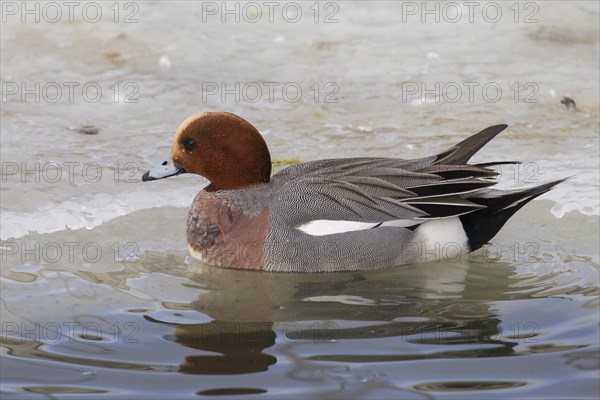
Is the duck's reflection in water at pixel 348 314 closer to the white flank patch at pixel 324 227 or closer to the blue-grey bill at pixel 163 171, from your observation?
the white flank patch at pixel 324 227

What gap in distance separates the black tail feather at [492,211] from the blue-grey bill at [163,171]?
1.45m

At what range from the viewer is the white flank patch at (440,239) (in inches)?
208

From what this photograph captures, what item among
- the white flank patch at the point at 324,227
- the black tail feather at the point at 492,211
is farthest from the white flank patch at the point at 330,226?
the black tail feather at the point at 492,211

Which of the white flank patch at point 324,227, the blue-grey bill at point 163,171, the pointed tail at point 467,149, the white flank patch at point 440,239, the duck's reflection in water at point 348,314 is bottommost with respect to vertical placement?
the duck's reflection in water at point 348,314

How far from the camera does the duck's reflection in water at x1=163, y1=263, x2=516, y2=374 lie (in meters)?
4.07

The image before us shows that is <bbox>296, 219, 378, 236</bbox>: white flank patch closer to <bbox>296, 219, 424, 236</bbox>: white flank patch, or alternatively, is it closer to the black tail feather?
<bbox>296, 219, 424, 236</bbox>: white flank patch

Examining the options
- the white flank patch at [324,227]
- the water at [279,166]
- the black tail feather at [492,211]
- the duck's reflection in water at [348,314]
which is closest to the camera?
the water at [279,166]

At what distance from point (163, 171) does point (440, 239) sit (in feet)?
4.65

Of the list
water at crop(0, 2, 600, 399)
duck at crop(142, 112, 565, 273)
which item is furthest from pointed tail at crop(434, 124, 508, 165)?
water at crop(0, 2, 600, 399)

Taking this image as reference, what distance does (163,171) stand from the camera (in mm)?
5426

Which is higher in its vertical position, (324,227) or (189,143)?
(189,143)

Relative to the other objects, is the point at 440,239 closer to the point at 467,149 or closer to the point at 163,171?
the point at 467,149

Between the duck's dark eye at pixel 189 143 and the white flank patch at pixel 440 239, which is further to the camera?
the duck's dark eye at pixel 189 143

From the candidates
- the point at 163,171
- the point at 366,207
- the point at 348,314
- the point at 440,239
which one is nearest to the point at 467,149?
the point at 440,239
